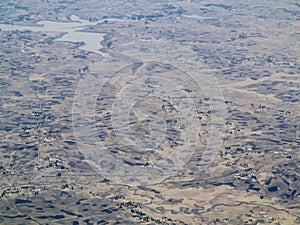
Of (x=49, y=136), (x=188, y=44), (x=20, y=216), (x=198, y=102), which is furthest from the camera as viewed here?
(x=188, y=44)

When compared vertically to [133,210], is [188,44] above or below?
above

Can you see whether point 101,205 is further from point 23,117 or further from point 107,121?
point 23,117

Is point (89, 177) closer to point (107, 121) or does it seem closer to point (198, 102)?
point (107, 121)

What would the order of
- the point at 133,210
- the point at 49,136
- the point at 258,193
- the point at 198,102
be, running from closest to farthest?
the point at 133,210
the point at 258,193
the point at 49,136
the point at 198,102

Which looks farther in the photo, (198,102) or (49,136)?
(198,102)

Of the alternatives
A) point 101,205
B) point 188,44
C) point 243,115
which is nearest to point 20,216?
point 101,205

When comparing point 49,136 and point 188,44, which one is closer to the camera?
point 49,136

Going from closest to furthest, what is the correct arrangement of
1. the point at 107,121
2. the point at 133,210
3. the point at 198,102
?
the point at 133,210
the point at 107,121
the point at 198,102

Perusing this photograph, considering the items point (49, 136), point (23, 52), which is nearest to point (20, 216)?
point (49, 136)

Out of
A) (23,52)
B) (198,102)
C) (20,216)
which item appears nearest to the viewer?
(20,216)
